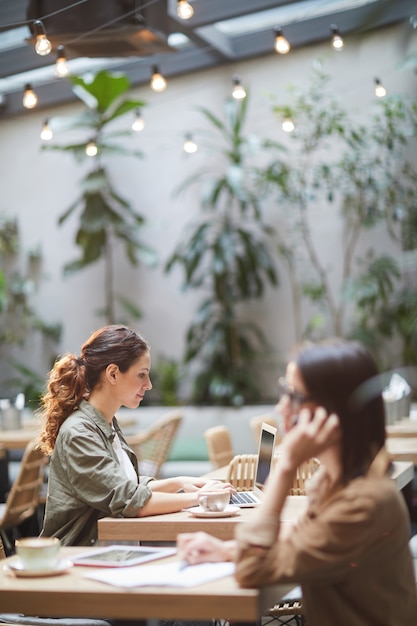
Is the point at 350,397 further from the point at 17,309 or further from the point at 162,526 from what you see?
the point at 17,309

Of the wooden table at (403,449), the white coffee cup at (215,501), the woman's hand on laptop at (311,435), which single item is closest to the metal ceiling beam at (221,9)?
the wooden table at (403,449)

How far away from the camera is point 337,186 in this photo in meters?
7.77

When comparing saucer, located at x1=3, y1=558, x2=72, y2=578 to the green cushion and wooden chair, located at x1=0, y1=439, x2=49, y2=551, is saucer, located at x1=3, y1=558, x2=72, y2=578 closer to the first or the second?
wooden chair, located at x1=0, y1=439, x2=49, y2=551

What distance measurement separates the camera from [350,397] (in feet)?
5.94

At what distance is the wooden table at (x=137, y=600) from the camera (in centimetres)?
184

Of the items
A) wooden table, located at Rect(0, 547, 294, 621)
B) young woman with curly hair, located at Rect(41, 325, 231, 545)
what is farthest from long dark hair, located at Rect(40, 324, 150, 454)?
wooden table, located at Rect(0, 547, 294, 621)

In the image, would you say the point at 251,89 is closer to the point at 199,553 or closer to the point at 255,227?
the point at 255,227

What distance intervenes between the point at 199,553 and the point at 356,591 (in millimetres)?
371

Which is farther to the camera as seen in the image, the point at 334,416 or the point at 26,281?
the point at 26,281

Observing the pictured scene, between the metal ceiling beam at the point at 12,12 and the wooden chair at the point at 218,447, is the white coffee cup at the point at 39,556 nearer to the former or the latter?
the wooden chair at the point at 218,447

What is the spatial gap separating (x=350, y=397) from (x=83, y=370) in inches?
52.6

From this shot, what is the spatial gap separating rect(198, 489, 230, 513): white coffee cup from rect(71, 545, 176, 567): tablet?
1.36 feet

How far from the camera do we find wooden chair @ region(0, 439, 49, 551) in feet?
16.0

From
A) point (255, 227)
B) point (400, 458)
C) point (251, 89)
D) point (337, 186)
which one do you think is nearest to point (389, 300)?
point (337, 186)
